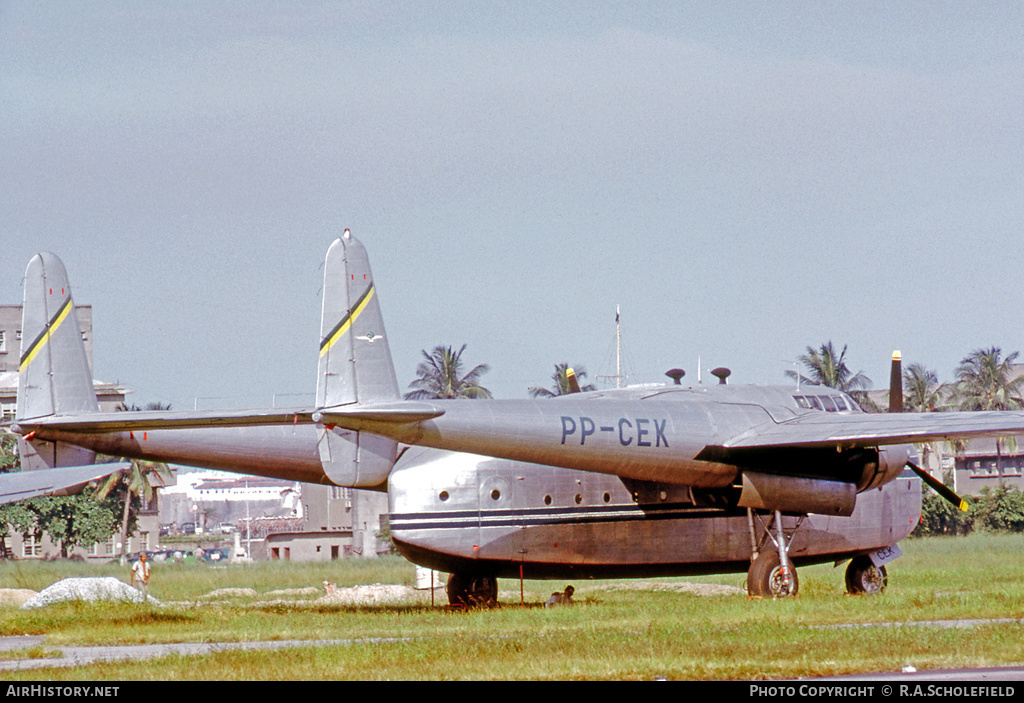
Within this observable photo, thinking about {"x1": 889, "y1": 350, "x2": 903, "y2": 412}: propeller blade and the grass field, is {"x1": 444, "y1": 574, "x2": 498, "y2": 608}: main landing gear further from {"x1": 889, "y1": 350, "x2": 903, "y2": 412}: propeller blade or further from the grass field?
{"x1": 889, "y1": 350, "x2": 903, "y2": 412}: propeller blade

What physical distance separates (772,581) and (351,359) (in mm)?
11193

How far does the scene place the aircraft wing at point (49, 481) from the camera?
19.5 m

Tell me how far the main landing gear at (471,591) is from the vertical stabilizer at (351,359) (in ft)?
21.2

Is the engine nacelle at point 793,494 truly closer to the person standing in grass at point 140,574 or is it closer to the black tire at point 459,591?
the black tire at point 459,591

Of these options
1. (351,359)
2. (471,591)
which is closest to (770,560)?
(471,591)

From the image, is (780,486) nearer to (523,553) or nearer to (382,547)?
(523,553)

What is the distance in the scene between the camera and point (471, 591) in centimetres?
2958

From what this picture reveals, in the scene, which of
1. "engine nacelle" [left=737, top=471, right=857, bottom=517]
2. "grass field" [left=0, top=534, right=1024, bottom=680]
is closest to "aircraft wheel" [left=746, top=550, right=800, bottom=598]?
"grass field" [left=0, top=534, right=1024, bottom=680]

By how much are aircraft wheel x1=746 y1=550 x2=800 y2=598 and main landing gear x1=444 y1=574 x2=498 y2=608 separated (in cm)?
596

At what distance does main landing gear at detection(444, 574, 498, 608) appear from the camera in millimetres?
29516

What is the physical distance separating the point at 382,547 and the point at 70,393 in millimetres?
69456

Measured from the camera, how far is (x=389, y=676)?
51.9 ft

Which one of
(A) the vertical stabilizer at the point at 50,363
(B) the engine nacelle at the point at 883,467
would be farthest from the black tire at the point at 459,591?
(B) the engine nacelle at the point at 883,467

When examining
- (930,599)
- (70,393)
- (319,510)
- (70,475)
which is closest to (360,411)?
(70,475)
